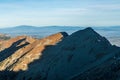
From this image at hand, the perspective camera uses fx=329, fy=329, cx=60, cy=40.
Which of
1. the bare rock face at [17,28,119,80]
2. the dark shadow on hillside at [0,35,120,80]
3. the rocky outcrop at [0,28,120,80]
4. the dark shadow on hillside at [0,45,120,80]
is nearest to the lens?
the dark shadow on hillside at [0,45,120,80]

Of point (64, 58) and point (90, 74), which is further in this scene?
point (64, 58)

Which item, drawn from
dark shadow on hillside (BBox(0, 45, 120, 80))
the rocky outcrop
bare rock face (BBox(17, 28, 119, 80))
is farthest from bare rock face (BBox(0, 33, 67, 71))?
bare rock face (BBox(17, 28, 119, 80))

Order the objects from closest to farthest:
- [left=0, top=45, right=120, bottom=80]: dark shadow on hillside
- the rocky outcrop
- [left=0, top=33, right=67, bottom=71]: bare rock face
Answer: [left=0, top=45, right=120, bottom=80]: dark shadow on hillside < the rocky outcrop < [left=0, top=33, right=67, bottom=71]: bare rock face

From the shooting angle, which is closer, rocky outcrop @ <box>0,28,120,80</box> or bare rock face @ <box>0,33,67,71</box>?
rocky outcrop @ <box>0,28,120,80</box>

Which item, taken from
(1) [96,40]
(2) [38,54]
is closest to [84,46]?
(1) [96,40]

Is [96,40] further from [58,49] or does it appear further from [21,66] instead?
[21,66]

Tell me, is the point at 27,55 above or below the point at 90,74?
below

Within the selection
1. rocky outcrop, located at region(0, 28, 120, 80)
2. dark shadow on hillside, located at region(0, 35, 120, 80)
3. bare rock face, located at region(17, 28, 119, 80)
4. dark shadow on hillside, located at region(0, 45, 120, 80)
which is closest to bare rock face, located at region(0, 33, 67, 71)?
rocky outcrop, located at region(0, 28, 120, 80)

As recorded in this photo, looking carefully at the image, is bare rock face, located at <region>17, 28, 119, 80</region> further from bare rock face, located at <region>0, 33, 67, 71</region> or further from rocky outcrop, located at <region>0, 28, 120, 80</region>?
bare rock face, located at <region>0, 33, 67, 71</region>

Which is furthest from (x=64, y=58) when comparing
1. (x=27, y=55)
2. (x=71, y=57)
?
(x=27, y=55)

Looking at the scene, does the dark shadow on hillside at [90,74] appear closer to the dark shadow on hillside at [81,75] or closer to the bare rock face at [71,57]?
the dark shadow on hillside at [81,75]

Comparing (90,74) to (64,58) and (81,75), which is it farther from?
(64,58)
